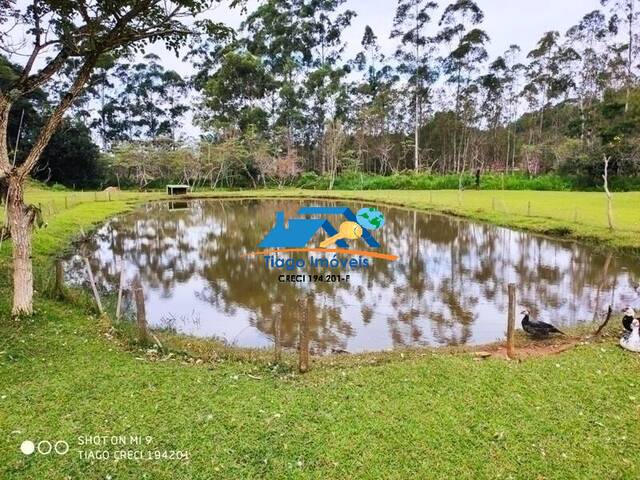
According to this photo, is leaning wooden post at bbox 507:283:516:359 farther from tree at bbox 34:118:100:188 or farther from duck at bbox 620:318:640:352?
tree at bbox 34:118:100:188

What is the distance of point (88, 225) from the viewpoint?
59.1 feet

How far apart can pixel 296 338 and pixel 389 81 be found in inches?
1814

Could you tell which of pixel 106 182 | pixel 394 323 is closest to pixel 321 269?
pixel 394 323

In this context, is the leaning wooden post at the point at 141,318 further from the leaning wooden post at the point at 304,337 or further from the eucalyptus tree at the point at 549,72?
the eucalyptus tree at the point at 549,72

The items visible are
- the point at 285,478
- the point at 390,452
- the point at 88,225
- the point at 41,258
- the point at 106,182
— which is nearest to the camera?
the point at 285,478

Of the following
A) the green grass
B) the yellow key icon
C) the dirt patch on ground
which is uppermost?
the green grass

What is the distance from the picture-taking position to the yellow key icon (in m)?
15.3

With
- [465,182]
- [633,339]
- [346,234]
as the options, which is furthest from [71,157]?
[633,339]

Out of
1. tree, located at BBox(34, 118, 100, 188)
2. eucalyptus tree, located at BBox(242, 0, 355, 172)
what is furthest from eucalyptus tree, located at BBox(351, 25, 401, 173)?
tree, located at BBox(34, 118, 100, 188)

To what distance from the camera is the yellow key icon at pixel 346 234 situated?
1530cm

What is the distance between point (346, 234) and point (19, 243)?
38.5ft

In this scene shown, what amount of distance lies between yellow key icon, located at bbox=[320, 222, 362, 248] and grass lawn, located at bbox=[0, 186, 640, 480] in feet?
31.4

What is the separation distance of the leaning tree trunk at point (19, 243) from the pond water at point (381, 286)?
2029 millimetres

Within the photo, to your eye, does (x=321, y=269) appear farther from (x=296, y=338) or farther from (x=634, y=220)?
(x=634, y=220)
